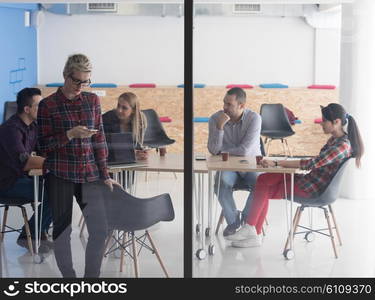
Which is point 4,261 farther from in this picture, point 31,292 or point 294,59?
point 294,59

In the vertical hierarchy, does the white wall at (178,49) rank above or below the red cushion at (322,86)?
above

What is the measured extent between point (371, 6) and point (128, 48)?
70.9 inches

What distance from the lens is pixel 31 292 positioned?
265 inches

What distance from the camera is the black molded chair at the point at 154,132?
661 cm

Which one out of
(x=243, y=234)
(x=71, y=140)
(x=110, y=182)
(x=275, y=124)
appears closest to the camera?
(x=71, y=140)

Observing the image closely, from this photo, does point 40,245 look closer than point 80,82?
No

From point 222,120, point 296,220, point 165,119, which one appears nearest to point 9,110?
point 165,119

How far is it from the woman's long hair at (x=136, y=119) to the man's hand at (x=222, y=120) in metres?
0.53

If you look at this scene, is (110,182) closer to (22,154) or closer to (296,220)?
(22,154)

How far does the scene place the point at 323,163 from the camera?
6.66 meters

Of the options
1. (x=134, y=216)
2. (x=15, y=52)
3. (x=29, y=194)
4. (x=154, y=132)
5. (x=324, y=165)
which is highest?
(x=15, y=52)

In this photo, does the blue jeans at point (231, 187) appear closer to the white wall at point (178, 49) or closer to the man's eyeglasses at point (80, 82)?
the white wall at point (178, 49)

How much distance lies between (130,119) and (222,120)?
0.67m

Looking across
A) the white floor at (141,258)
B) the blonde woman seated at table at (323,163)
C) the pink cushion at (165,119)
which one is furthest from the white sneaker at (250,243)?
the pink cushion at (165,119)
